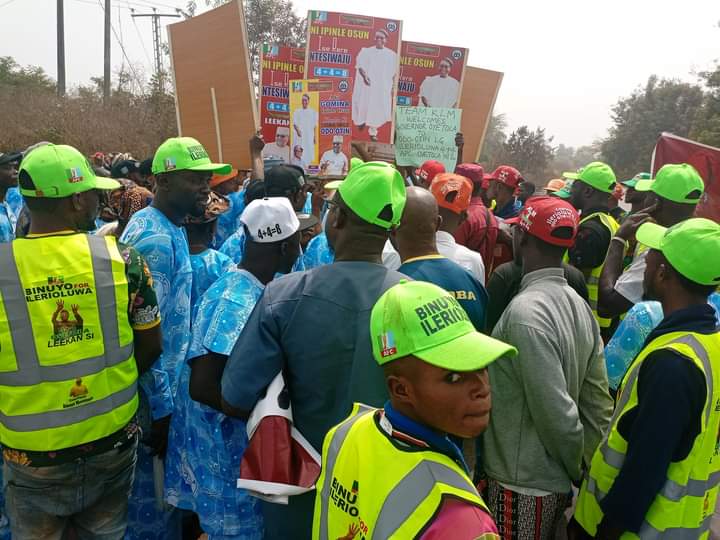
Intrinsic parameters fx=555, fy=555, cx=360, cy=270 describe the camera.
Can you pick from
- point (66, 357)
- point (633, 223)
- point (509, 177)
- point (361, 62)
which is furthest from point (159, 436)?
point (361, 62)

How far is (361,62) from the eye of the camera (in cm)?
731

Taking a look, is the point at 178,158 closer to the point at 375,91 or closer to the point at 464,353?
the point at 464,353

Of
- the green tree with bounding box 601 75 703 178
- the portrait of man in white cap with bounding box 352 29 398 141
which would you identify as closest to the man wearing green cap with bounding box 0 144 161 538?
the portrait of man in white cap with bounding box 352 29 398 141

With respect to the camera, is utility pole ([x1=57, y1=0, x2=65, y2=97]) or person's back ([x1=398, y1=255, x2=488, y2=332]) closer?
person's back ([x1=398, y1=255, x2=488, y2=332])

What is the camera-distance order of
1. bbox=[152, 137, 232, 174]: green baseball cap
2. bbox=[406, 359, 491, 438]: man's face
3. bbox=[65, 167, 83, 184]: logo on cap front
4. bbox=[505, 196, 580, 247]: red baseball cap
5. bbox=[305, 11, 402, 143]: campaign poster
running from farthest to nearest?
1. bbox=[305, 11, 402, 143]: campaign poster
2. bbox=[152, 137, 232, 174]: green baseball cap
3. bbox=[505, 196, 580, 247]: red baseball cap
4. bbox=[65, 167, 83, 184]: logo on cap front
5. bbox=[406, 359, 491, 438]: man's face

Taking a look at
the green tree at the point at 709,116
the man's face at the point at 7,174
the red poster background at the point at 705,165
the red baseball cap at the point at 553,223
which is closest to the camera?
the red baseball cap at the point at 553,223

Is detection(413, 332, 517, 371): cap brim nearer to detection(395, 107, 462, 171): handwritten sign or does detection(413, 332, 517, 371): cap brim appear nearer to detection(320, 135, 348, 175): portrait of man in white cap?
detection(320, 135, 348, 175): portrait of man in white cap

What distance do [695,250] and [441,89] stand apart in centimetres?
633

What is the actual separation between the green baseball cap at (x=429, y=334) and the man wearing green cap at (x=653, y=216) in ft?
8.31

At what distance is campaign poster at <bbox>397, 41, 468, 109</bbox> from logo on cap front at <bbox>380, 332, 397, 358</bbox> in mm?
6967

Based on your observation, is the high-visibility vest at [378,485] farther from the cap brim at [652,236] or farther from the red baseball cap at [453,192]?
the red baseball cap at [453,192]

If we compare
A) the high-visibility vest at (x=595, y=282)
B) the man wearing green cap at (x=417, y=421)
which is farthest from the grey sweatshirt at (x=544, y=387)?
the high-visibility vest at (x=595, y=282)

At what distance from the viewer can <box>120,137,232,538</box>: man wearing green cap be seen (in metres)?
3.03

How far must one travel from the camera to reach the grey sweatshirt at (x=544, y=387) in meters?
2.27
